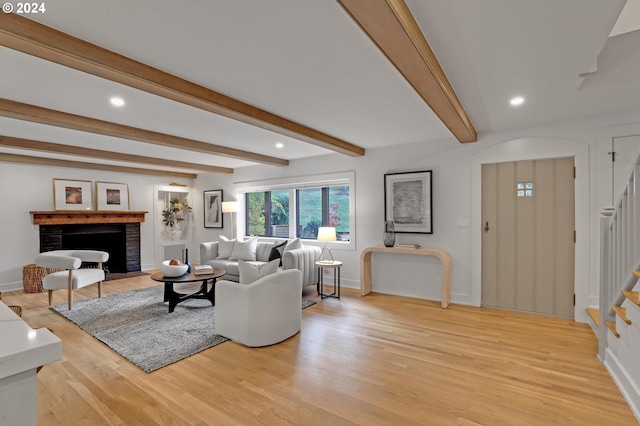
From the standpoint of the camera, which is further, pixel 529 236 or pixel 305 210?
pixel 305 210

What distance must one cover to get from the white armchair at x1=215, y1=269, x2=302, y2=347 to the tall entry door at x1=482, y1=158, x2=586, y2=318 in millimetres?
2697

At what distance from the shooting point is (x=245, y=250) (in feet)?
18.8

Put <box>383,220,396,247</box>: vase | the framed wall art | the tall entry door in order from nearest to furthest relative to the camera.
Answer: the tall entry door
<box>383,220,396,247</box>: vase
the framed wall art

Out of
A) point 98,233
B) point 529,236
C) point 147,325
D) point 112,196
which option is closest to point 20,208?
point 98,233

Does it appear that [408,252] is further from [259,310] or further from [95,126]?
[95,126]

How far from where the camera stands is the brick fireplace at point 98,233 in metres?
5.74

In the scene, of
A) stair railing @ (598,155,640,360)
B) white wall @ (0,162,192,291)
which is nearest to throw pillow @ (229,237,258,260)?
white wall @ (0,162,192,291)

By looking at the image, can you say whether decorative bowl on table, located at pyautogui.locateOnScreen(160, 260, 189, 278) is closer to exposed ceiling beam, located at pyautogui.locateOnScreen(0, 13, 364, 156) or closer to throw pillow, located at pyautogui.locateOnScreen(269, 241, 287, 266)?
throw pillow, located at pyautogui.locateOnScreen(269, 241, 287, 266)

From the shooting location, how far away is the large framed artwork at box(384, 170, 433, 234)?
460cm

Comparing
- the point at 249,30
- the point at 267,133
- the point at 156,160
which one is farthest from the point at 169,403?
the point at 156,160

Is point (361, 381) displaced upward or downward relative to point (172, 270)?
downward

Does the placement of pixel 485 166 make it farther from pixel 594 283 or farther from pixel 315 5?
pixel 315 5

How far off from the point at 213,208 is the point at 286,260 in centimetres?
359

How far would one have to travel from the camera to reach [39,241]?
567 centimetres
